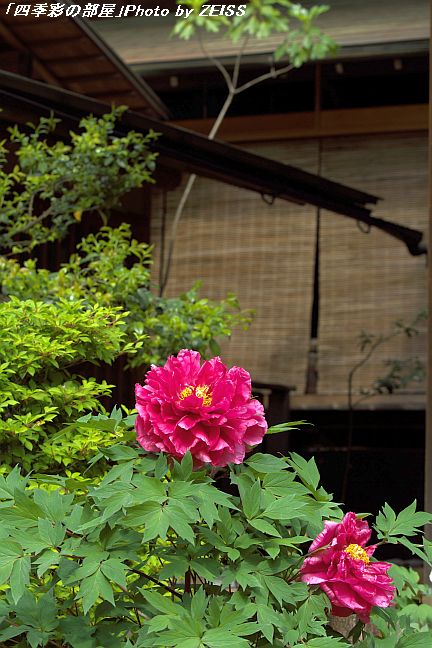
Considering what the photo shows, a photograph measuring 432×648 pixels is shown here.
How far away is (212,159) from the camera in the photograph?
7.02 metres

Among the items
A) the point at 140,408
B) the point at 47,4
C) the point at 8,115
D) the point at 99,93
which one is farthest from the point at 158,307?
the point at 140,408

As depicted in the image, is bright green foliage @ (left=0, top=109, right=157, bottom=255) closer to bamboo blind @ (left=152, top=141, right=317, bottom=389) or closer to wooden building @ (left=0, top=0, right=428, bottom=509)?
wooden building @ (left=0, top=0, right=428, bottom=509)

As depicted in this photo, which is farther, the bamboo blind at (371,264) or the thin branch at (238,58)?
the bamboo blind at (371,264)

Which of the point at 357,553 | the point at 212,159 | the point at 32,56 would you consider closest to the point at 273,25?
the point at 212,159

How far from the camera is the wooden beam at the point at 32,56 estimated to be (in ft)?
24.6

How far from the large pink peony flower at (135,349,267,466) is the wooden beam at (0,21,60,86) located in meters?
5.82

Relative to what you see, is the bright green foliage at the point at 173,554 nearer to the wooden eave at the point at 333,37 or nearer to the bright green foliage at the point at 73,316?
the bright green foliage at the point at 73,316

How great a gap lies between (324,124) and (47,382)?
6.21 metres

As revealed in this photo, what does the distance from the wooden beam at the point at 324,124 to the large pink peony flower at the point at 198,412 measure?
6842 mm

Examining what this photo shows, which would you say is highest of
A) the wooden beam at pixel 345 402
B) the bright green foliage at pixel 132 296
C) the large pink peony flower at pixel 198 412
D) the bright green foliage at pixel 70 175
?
the bright green foliage at pixel 70 175

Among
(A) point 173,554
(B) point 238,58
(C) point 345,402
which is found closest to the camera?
(A) point 173,554

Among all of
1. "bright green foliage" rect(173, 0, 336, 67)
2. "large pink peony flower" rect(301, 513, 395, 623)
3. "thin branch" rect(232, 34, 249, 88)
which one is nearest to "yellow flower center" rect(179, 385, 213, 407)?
"large pink peony flower" rect(301, 513, 395, 623)

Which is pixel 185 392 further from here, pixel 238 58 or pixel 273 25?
pixel 238 58

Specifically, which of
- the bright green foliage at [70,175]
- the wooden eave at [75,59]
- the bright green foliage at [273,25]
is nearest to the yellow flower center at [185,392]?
the bright green foliage at [70,175]
